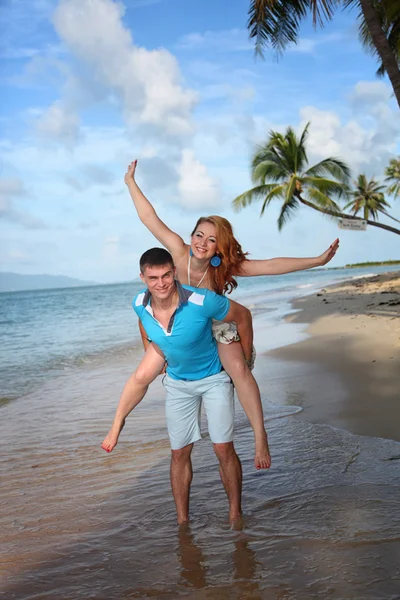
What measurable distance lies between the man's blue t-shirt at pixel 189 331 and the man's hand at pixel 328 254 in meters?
0.90

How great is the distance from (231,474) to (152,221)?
72.0 inches

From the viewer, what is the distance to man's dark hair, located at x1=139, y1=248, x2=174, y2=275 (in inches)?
139

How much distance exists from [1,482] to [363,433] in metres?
3.34

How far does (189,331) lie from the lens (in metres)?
3.61

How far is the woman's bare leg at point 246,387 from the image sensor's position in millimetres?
3830

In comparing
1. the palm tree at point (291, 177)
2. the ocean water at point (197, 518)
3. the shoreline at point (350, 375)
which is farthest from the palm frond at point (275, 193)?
the ocean water at point (197, 518)

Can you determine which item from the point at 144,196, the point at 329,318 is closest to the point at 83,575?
the point at 144,196

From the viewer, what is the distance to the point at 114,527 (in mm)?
4145

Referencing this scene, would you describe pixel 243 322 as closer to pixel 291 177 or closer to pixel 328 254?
pixel 328 254

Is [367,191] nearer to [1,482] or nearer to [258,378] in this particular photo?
[258,378]

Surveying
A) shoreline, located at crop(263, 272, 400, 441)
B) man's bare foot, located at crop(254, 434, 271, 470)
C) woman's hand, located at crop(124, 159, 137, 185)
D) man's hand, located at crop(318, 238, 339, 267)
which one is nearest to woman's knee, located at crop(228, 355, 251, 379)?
man's bare foot, located at crop(254, 434, 271, 470)

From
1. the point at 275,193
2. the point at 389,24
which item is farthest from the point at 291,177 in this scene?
the point at 389,24

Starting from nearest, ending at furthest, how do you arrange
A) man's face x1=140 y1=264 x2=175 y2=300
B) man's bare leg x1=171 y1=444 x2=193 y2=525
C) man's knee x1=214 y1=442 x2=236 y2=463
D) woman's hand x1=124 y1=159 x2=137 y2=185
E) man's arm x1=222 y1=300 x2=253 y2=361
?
1. man's face x1=140 y1=264 x2=175 y2=300
2. man's arm x1=222 y1=300 x2=253 y2=361
3. man's knee x1=214 y1=442 x2=236 y2=463
4. man's bare leg x1=171 y1=444 x2=193 y2=525
5. woman's hand x1=124 y1=159 x2=137 y2=185

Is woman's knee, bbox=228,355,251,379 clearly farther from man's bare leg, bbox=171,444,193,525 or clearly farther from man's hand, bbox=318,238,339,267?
man's hand, bbox=318,238,339,267
